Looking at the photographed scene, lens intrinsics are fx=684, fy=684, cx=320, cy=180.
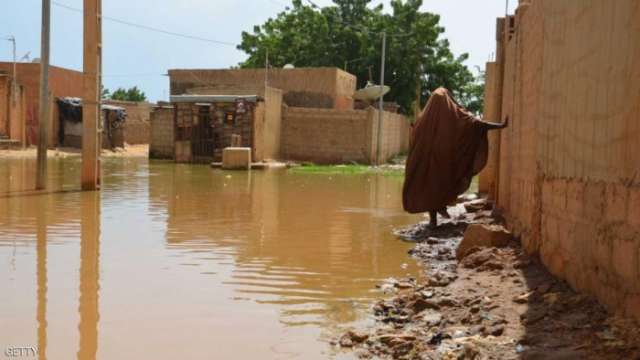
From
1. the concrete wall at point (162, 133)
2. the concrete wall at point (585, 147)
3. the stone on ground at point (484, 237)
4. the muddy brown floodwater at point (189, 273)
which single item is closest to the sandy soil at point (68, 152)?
the concrete wall at point (162, 133)

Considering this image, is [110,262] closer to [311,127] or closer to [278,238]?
[278,238]

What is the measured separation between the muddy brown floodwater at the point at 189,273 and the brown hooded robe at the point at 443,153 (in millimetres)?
822

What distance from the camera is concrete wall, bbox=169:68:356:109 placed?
28516 millimetres

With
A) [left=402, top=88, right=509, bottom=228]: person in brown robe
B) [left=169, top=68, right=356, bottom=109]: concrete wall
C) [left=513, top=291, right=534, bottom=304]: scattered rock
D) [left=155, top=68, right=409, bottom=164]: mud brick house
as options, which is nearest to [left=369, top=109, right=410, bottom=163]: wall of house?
[left=155, top=68, right=409, bottom=164]: mud brick house

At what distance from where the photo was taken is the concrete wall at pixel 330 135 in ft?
90.2

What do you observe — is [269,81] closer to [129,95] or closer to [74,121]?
[74,121]

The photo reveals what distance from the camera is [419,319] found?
14.9 ft

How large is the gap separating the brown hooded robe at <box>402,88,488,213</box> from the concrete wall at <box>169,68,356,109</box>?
742 inches

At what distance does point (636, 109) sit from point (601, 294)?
108 cm

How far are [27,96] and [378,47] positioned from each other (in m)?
17.9

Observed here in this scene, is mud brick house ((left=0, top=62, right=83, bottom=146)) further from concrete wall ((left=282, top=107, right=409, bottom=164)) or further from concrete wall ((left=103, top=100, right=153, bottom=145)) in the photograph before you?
concrete wall ((left=282, top=107, right=409, bottom=164))

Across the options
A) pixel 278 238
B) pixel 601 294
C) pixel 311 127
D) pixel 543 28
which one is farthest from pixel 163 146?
pixel 601 294

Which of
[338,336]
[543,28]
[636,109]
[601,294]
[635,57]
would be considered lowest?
[338,336]

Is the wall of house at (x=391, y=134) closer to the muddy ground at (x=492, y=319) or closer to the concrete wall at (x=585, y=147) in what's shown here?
the concrete wall at (x=585, y=147)
